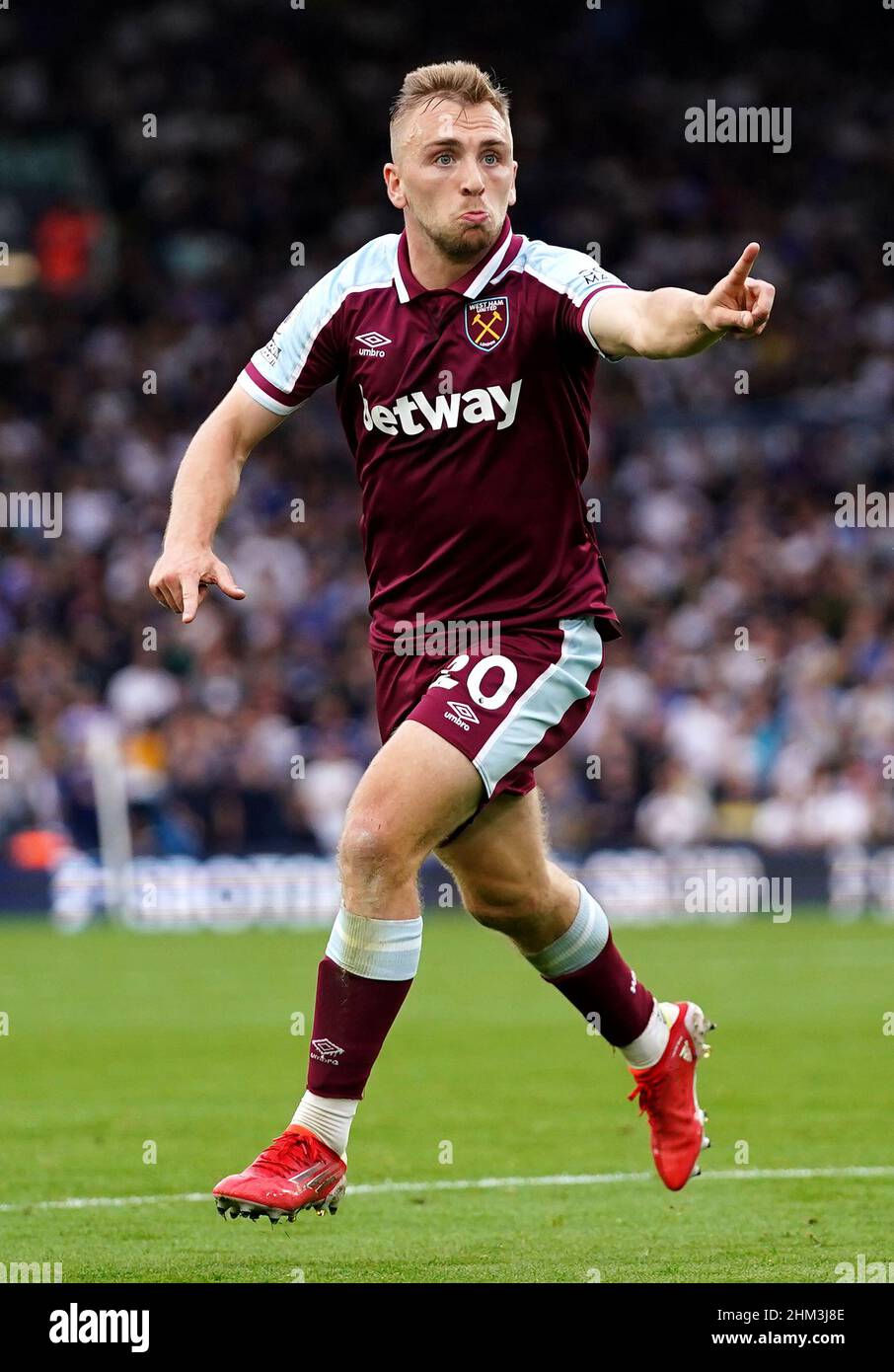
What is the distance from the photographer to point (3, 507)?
22.1m

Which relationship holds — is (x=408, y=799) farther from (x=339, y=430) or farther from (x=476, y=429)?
(x=339, y=430)

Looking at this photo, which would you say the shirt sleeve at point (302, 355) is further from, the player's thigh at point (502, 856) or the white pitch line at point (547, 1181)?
the white pitch line at point (547, 1181)

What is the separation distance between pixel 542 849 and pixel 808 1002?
7.19 meters

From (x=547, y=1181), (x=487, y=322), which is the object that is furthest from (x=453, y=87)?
(x=547, y=1181)

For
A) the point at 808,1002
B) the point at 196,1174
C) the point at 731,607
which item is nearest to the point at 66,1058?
the point at 196,1174

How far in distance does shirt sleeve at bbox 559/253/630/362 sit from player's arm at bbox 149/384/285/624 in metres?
0.93

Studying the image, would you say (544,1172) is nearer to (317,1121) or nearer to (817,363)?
(317,1121)

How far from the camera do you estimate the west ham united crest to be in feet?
19.1

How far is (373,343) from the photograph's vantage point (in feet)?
19.5

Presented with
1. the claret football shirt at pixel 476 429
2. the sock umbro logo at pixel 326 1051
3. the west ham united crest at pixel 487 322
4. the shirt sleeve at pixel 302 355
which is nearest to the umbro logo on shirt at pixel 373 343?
the claret football shirt at pixel 476 429

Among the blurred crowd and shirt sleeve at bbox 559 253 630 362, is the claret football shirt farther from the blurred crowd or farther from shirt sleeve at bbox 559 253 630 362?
the blurred crowd

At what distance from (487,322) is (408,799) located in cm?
→ 136

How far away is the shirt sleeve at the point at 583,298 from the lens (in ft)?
18.4

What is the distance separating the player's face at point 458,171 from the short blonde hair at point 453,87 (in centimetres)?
2
